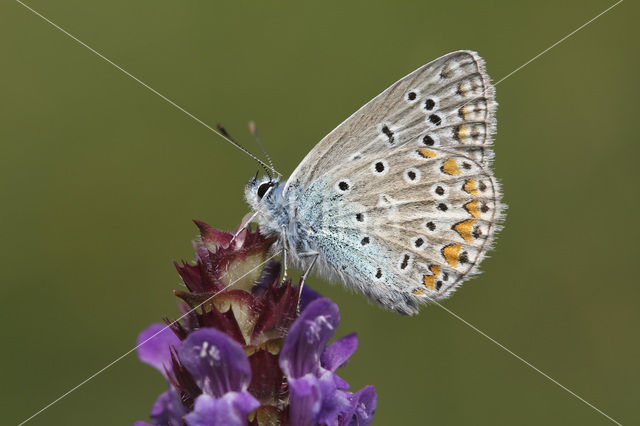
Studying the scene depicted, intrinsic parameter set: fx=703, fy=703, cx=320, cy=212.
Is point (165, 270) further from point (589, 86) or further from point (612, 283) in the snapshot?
point (589, 86)

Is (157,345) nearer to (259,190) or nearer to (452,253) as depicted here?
(259,190)

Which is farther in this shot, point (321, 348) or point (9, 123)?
point (9, 123)

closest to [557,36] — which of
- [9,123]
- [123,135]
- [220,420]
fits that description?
[123,135]

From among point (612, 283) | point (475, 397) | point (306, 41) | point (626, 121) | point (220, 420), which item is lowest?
point (475, 397)

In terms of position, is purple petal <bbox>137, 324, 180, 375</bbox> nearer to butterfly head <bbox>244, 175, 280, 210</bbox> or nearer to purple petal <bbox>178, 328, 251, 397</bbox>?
purple petal <bbox>178, 328, 251, 397</bbox>

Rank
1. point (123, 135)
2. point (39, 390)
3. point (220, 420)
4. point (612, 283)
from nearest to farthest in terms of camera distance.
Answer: point (220, 420) → point (39, 390) → point (612, 283) → point (123, 135)

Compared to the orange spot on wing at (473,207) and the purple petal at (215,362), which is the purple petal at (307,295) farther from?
the orange spot on wing at (473,207)
